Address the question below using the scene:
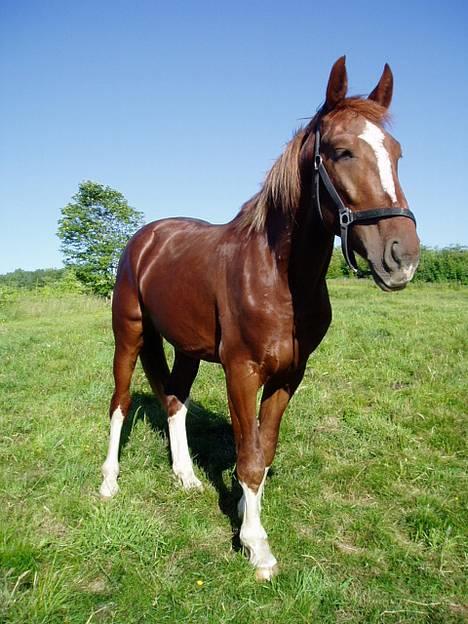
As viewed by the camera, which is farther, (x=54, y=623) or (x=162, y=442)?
(x=162, y=442)

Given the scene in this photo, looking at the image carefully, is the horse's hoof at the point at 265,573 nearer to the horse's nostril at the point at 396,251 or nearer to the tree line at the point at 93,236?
the horse's nostril at the point at 396,251

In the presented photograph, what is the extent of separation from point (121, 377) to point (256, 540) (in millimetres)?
1798

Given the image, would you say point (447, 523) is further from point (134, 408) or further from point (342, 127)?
point (134, 408)

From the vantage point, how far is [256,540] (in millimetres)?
2547

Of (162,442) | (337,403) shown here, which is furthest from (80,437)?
(337,403)

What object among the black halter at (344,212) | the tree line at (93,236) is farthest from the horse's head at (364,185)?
the tree line at (93,236)

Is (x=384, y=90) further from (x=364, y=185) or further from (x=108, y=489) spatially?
(x=108, y=489)

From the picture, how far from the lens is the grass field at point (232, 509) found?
2.20m

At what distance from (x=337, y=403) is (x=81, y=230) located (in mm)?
40438

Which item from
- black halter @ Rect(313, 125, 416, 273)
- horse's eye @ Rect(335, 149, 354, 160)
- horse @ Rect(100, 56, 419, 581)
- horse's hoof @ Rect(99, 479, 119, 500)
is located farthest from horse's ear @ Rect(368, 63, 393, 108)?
horse's hoof @ Rect(99, 479, 119, 500)

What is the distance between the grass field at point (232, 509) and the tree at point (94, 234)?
36274 millimetres

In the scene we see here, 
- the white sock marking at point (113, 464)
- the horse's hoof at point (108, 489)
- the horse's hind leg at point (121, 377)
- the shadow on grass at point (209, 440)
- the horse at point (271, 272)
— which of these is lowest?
Answer: the shadow on grass at point (209, 440)

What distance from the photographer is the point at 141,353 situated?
4027mm

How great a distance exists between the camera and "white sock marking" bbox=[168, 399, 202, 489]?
11.4ft
